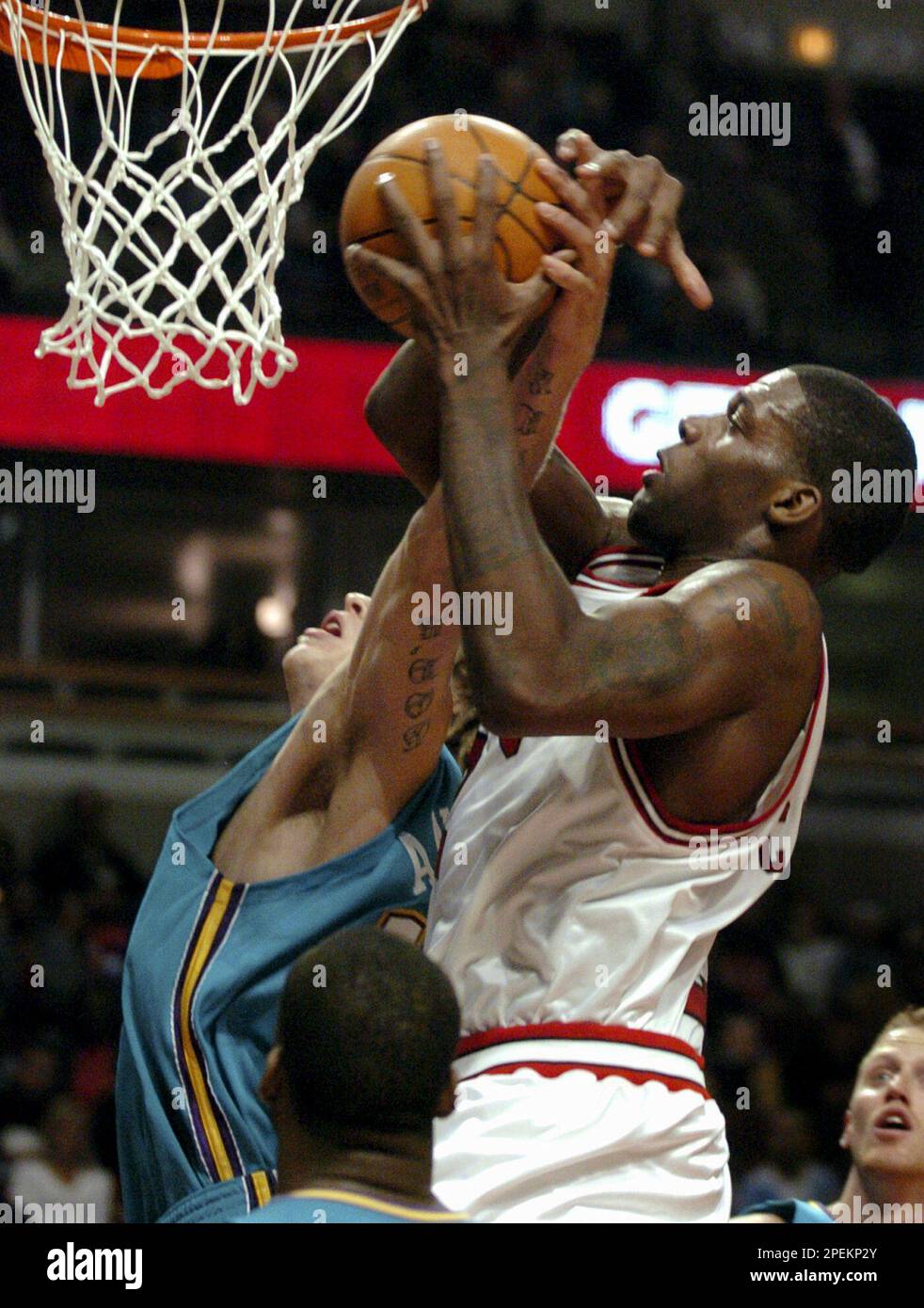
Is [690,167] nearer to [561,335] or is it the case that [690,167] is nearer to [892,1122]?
[892,1122]

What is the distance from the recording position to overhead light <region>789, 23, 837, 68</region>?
37.0 ft

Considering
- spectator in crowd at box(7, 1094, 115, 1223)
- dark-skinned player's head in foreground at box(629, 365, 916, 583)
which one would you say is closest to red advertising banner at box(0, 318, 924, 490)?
spectator in crowd at box(7, 1094, 115, 1223)

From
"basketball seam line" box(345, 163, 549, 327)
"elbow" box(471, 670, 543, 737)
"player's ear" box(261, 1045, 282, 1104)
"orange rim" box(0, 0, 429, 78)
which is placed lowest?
"player's ear" box(261, 1045, 282, 1104)

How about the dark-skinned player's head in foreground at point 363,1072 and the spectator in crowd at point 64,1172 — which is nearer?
the dark-skinned player's head in foreground at point 363,1072

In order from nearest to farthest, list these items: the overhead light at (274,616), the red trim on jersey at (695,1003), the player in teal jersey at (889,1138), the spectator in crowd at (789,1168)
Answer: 1. the red trim on jersey at (695,1003)
2. the player in teal jersey at (889,1138)
3. the spectator in crowd at (789,1168)
4. the overhead light at (274,616)

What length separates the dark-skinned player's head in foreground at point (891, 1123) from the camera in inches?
145

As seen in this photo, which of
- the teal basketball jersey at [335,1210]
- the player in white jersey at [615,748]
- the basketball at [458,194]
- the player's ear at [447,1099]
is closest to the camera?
the teal basketball jersey at [335,1210]

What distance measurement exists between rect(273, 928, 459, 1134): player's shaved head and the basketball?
34.7 inches

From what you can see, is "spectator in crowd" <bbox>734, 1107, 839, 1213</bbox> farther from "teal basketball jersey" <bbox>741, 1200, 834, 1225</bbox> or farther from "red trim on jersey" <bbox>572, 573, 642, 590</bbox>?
"teal basketball jersey" <bbox>741, 1200, 834, 1225</bbox>

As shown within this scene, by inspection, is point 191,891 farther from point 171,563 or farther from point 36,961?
point 171,563

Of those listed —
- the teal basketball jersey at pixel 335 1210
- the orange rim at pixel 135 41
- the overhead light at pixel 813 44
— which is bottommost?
the teal basketball jersey at pixel 335 1210

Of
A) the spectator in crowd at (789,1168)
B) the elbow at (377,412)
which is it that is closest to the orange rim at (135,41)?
the elbow at (377,412)

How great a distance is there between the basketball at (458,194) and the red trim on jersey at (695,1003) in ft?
3.13

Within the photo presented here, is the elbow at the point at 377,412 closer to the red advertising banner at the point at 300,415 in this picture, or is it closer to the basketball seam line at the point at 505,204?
the basketball seam line at the point at 505,204
